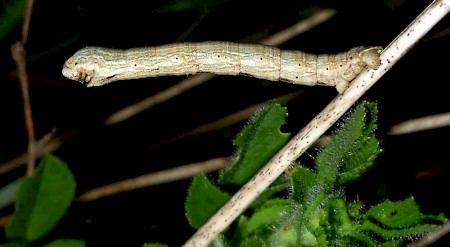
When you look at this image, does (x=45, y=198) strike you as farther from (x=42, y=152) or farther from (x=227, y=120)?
(x=227, y=120)

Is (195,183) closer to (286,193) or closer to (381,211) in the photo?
(286,193)

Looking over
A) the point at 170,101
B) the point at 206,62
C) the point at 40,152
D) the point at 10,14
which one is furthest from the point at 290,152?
the point at 170,101

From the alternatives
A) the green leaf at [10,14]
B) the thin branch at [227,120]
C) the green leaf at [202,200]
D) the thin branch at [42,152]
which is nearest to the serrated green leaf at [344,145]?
the green leaf at [202,200]

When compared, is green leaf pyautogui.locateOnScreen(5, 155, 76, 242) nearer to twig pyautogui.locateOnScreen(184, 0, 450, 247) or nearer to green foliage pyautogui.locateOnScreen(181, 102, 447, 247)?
twig pyautogui.locateOnScreen(184, 0, 450, 247)

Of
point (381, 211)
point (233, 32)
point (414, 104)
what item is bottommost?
point (381, 211)

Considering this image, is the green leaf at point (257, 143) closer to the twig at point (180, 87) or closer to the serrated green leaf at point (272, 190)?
the serrated green leaf at point (272, 190)

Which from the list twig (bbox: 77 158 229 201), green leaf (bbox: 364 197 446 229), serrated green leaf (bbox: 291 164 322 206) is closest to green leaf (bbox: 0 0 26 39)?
twig (bbox: 77 158 229 201)

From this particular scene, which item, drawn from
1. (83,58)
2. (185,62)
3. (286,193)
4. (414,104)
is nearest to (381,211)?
(286,193)
